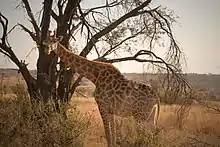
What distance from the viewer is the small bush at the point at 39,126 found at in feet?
12.6

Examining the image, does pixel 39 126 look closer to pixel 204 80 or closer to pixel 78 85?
pixel 78 85

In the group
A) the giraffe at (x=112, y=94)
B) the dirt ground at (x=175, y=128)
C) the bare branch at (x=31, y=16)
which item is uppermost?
the bare branch at (x=31, y=16)

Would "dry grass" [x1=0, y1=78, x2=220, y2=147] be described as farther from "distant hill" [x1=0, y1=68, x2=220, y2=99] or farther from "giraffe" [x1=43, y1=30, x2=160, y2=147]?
"distant hill" [x1=0, y1=68, x2=220, y2=99]

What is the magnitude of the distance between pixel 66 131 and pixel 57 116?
149mm

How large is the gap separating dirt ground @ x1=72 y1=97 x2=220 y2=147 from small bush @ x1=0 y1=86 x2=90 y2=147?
0.20 metres

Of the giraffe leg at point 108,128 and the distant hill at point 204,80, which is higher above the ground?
the distant hill at point 204,80

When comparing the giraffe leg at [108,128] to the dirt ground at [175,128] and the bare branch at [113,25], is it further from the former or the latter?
the bare branch at [113,25]

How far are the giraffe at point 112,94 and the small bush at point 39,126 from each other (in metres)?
0.27

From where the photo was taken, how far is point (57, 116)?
384 cm

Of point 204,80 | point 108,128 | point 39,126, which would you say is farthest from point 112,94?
point 204,80

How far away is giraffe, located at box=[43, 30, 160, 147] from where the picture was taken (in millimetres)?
4137

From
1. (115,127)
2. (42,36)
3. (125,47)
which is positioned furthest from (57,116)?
(125,47)

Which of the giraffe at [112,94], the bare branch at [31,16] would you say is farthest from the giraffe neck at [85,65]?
the bare branch at [31,16]

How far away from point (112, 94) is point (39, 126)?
0.73m
